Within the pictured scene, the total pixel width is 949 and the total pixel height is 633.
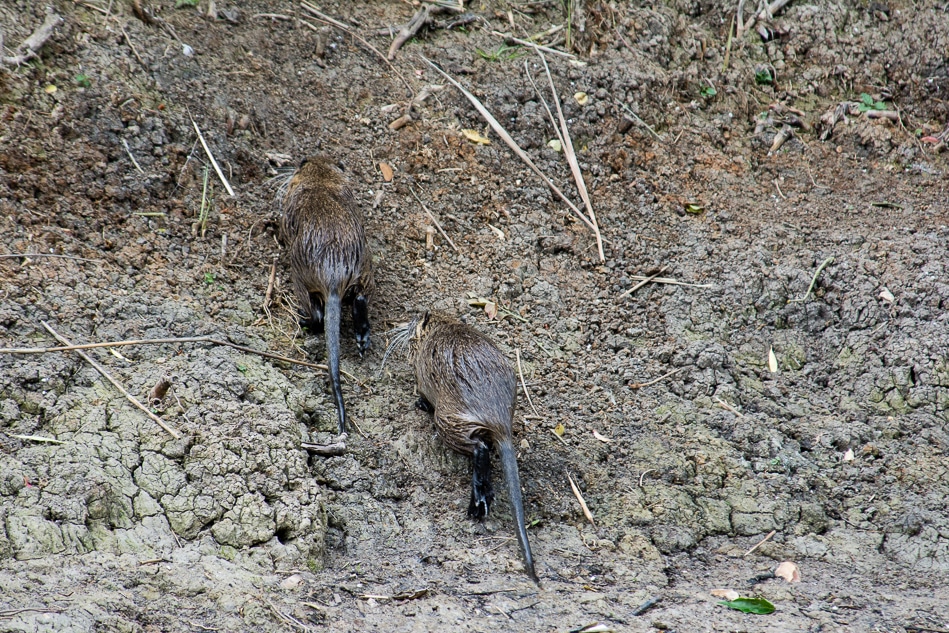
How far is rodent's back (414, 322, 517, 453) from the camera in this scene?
3.87 meters

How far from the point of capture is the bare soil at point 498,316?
10.8 ft

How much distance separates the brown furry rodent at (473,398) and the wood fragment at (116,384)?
127 cm

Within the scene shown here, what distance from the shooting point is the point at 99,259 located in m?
4.25

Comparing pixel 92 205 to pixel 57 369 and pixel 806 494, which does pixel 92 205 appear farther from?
pixel 806 494

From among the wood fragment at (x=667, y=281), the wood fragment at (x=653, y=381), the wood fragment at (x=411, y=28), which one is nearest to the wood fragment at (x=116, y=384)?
the wood fragment at (x=653, y=381)

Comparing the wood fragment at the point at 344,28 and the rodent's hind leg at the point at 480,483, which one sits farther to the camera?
the wood fragment at the point at 344,28

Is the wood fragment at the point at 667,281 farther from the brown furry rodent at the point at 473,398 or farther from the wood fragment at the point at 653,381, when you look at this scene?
the brown furry rodent at the point at 473,398

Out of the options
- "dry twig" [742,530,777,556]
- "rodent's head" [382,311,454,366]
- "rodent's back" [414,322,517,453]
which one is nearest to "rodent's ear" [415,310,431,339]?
"rodent's head" [382,311,454,366]

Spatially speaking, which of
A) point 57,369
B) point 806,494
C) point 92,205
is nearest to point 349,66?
point 92,205

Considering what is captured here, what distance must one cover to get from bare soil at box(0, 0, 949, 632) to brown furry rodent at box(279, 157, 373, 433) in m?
0.16

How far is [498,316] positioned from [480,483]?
1.36 meters

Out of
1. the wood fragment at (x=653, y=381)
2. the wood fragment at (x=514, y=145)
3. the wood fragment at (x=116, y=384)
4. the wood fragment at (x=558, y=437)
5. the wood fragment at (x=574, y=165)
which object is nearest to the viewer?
the wood fragment at (x=116, y=384)

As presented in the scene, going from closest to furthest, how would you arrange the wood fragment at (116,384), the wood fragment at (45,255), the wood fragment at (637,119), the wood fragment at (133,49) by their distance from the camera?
the wood fragment at (116,384), the wood fragment at (45,255), the wood fragment at (133,49), the wood fragment at (637,119)

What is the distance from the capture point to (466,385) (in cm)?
396
